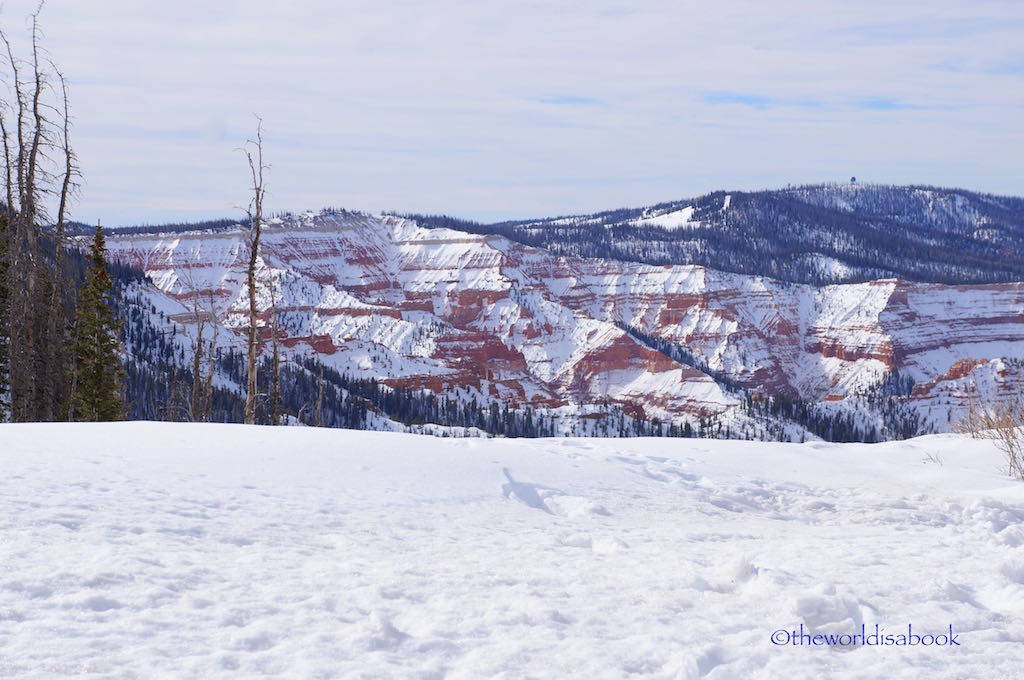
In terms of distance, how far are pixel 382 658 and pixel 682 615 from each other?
2423mm

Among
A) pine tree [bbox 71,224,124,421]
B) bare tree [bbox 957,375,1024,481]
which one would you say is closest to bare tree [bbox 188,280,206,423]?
pine tree [bbox 71,224,124,421]

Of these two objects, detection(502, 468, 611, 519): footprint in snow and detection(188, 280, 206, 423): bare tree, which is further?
detection(188, 280, 206, 423): bare tree

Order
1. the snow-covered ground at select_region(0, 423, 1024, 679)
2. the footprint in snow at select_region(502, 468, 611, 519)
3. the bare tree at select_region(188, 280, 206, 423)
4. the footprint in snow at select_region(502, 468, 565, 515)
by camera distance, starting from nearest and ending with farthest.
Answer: the snow-covered ground at select_region(0, 423, 1024, 679) < the footprint in snow at select_region(502, 468, 611, 519) < the footprint in snow at select_region(502, 468, 565, 515) < the bare tree at select_region(188, 280, 206, 423)

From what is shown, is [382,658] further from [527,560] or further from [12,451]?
[12,451]

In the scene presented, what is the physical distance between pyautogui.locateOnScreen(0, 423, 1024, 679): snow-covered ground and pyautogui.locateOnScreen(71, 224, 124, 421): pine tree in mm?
20207

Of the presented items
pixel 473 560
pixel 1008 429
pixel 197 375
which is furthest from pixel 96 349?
pixel 1008 429

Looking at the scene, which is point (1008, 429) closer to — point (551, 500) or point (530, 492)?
point (551, 500)

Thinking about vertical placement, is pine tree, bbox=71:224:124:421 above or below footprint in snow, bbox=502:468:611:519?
above

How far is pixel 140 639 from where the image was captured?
17.8 ft

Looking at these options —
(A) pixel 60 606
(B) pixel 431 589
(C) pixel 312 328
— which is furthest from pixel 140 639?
(C) pixel 312 328

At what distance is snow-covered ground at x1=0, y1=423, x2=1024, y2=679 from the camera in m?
5.56

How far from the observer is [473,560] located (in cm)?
771

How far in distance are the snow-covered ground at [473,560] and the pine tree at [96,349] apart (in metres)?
20.2

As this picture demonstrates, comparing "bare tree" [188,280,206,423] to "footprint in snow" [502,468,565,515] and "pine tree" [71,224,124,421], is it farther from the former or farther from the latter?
"footprint in snow" [502,468,565,515]
